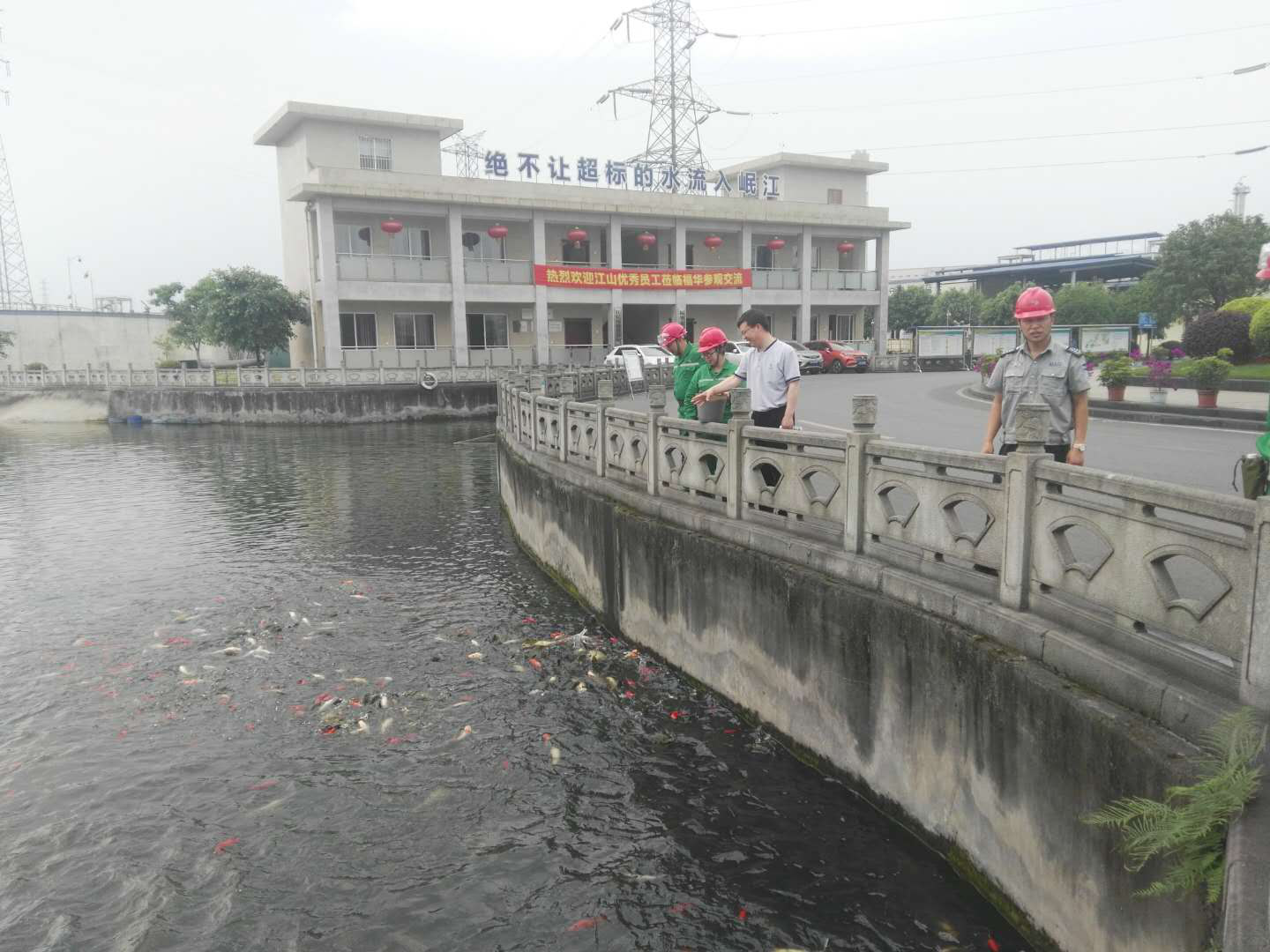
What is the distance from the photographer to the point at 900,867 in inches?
216

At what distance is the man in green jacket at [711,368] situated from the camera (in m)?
Answer: 8.39

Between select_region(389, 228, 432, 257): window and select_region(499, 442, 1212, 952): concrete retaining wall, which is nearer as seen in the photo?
select_region(499, 442, 1212, 952): concrete retaining wall

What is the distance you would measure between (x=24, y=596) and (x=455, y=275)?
2653 cm

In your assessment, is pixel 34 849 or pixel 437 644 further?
pixel 437 644

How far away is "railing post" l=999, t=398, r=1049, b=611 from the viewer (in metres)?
4.77

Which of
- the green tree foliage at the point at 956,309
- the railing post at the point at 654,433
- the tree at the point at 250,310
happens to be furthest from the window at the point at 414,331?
the green tree foliage at the point at 956,309

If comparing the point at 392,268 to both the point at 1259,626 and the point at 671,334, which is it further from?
the point at 1259,626

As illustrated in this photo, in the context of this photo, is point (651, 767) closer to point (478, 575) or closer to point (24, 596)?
point (478, 575)

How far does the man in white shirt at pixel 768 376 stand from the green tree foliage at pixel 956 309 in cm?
6490

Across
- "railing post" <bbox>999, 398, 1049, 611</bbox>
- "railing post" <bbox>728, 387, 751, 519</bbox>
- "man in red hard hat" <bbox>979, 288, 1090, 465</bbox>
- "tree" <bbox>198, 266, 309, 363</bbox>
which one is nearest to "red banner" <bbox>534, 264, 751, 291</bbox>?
"tree" <bbox>198, 266, 309, 363</bbox>

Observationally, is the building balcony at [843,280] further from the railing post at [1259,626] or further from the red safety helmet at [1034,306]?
the railing post at [1259,626]

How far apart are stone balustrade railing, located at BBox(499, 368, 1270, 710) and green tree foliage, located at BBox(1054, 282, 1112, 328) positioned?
5742 cm

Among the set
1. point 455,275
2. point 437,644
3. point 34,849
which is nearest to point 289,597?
point 437,644

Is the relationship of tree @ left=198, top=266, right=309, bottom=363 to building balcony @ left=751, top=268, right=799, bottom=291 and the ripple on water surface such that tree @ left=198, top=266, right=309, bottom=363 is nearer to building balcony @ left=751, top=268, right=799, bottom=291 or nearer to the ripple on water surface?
building balcony @ left=751, top=268, right=799, bottom=291
